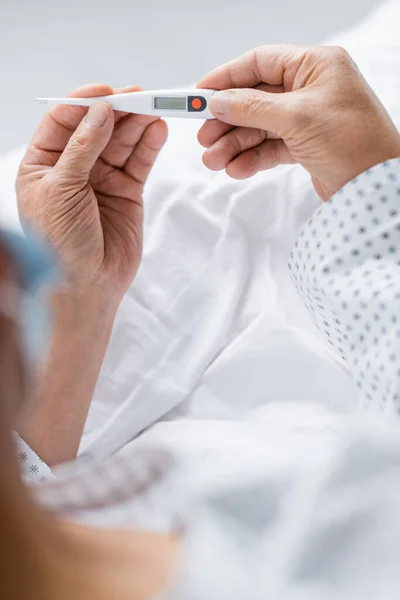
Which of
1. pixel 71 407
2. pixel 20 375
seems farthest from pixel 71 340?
pixel 20 375

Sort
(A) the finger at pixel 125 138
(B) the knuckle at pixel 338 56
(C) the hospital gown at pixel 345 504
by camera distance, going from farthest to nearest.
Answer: (A) the finger at pixel 125 138
(B) the knuckle at pixel 338 56
(C) the hospital gown at pixel 345 504

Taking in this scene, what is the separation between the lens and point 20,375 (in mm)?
277

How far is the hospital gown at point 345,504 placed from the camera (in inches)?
17.2

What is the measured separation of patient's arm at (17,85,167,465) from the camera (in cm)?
77

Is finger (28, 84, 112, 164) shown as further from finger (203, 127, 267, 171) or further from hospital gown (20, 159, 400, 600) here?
hospital gown (20, 159, 400, 600)

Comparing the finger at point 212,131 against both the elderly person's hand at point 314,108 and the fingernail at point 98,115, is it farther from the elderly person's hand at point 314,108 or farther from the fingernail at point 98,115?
the fingernail at point 98,115

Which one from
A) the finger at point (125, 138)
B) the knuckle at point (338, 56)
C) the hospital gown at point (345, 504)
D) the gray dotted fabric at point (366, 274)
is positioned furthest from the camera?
the finger at point (125, 138)

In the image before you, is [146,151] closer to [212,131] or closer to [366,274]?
[212,131]

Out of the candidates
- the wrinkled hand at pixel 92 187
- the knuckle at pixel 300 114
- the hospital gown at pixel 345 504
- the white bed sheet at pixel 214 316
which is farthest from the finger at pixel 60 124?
the hospital gown at pixel 345 504

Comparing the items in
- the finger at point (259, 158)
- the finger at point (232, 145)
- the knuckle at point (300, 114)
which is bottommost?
the finger at point (259, 158)

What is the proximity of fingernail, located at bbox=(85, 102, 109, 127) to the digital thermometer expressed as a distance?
0.7 inches

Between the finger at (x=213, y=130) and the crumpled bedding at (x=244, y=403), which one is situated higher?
the finger at (x=213, y=130)

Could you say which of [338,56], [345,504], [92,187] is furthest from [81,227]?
[345,504]

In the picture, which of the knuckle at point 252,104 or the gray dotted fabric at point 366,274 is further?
the knuckle at point 252,104
